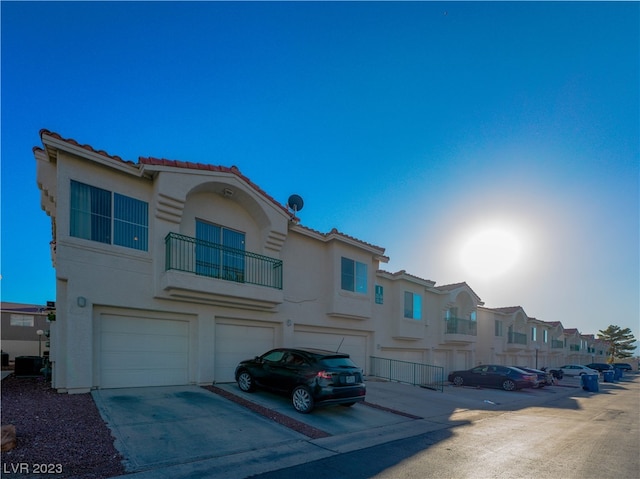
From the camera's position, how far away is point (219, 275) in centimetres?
1294

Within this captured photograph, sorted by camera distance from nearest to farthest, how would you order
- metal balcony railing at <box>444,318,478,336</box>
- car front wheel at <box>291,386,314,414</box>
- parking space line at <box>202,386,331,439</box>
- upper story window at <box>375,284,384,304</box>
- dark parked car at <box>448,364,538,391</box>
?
parking space line at <box>202,386,331,439</box> → car front wheel at <box>291,386,314,414</box> → upper story window at <box>375,284,384,304</box> → dark parked car at <box>448,364,538,391</box> → metal balcony railing at <box>444,318,478,336</box>

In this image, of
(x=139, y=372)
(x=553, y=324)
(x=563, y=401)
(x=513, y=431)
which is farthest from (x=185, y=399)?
(x=553, y=324)

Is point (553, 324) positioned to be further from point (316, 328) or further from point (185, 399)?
point (185, 399)

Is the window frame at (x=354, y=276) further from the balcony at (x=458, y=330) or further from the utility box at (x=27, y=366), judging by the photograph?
the utility box at (x=27, y=366)

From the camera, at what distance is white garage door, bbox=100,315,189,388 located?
1055 centimetres

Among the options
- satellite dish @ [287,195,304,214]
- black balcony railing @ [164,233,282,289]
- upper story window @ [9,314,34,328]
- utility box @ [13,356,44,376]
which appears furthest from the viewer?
upper story window @ [9,314,34,328]

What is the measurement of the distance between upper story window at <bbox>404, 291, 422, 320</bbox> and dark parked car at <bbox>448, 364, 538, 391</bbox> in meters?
4.39

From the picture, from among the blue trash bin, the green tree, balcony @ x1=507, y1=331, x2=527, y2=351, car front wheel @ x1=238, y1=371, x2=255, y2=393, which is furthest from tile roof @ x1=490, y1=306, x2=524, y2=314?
the green tree

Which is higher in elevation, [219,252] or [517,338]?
[219,252]

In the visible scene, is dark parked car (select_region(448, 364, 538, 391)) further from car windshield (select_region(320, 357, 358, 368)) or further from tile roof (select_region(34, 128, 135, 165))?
tile roof (select_region(34, 128, 135, 165))

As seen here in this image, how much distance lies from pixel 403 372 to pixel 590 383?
39.9 feet

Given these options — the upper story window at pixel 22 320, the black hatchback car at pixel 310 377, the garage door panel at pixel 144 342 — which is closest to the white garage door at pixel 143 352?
the garage door panel at pixel 144 342

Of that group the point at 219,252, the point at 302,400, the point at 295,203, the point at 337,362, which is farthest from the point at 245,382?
the point at 295,203

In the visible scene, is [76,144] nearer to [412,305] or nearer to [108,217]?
[108,217]
